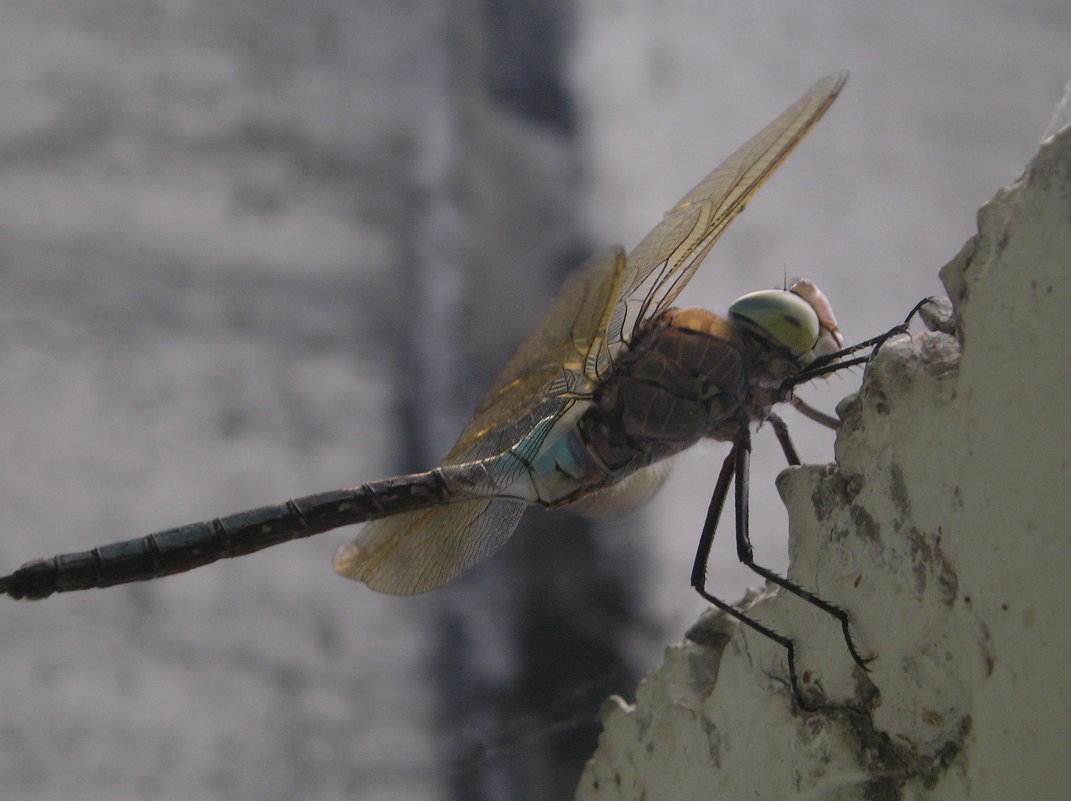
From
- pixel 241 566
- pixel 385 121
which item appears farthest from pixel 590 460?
pixel 385 121

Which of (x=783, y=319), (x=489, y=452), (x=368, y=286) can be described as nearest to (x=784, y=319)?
(x=783, y=319)

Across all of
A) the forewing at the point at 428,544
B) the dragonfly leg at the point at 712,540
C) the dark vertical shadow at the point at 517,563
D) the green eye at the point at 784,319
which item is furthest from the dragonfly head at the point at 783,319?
the dark vertical shadow at the point at 517,563

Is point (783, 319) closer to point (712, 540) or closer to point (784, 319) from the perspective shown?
point (784, 319)

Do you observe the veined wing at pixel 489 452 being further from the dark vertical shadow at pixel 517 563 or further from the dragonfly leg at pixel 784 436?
the dark vertical shadow at pixel 517 563

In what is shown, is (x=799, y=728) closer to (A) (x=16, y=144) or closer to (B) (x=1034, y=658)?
(B) (x=1034, y=658)

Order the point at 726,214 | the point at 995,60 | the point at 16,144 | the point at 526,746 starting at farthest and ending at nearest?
1. the point at 995,60
2. the point at 16,144
3. the point at 526,746
4. the point at 726,214

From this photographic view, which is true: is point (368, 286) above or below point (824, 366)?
above
